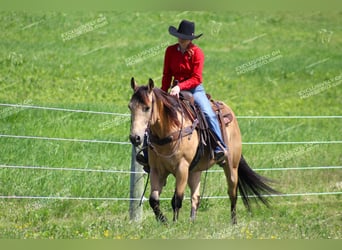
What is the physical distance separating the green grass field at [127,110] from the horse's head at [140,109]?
1103 millimetres

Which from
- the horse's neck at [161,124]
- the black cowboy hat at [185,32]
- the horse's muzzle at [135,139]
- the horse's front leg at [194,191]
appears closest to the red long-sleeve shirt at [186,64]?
the black cowboy hat at [185,32]

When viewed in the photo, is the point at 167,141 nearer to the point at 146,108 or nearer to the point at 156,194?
the point at 156,194

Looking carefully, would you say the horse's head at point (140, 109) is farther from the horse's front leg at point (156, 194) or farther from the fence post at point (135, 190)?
the fence post at point (135, 190)

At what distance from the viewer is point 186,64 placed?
984cm

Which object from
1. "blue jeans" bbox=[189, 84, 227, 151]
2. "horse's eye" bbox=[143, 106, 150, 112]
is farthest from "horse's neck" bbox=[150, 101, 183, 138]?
"blue jeans" bbox=[189, 84, 227, 151]

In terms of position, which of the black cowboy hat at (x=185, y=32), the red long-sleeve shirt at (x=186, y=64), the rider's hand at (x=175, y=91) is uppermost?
the black cowboy hat at (x=185, y=32)

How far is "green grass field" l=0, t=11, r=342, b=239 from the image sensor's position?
10.9m

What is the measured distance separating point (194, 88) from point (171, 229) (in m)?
2.06

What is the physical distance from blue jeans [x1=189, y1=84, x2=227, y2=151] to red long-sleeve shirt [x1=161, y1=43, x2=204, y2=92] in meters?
0.22

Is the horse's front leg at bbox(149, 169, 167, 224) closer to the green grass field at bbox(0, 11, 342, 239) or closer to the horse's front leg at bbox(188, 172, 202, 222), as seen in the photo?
the green grass field at bbox(0, 11, 342, 239)

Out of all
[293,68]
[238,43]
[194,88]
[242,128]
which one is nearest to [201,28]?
[238,43]

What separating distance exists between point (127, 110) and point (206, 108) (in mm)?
8592

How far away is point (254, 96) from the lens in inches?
923

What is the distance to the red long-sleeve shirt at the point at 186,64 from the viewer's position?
981 centimetres
